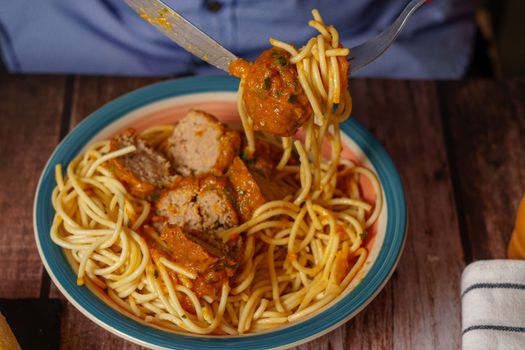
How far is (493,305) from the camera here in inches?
98.4

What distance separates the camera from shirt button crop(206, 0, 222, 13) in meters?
3.65

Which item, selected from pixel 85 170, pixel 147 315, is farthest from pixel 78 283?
pixel 85 170

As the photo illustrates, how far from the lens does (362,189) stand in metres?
2.95

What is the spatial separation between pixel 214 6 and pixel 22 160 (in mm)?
1251

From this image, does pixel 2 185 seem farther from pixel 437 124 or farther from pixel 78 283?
pixel 437 124

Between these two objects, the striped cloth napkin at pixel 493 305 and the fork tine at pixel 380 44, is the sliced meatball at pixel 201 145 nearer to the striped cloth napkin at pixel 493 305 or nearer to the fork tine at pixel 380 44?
the fork tine at pixel 380 44

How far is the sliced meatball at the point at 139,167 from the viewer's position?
2768 mm

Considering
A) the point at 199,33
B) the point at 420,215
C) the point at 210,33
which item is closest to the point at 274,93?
the point at 199,33

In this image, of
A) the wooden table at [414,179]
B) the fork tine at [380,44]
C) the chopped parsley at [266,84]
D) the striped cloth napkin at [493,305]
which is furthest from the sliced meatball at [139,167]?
the striped cloth napkin at [493,305]

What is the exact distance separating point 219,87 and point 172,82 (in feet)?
0.68

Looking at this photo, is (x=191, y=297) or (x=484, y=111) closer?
(x=191, y=297)

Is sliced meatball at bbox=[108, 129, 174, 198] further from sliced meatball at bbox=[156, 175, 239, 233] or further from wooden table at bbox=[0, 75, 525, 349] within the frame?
wooden table at bbox=[0, 75, 525, 349]

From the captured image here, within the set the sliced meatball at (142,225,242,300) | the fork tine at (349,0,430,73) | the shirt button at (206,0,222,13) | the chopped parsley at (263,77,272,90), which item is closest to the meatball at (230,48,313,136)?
the chopped parsley at (263,77,272,90)

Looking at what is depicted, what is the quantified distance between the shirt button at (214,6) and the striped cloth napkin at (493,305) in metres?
1.88
